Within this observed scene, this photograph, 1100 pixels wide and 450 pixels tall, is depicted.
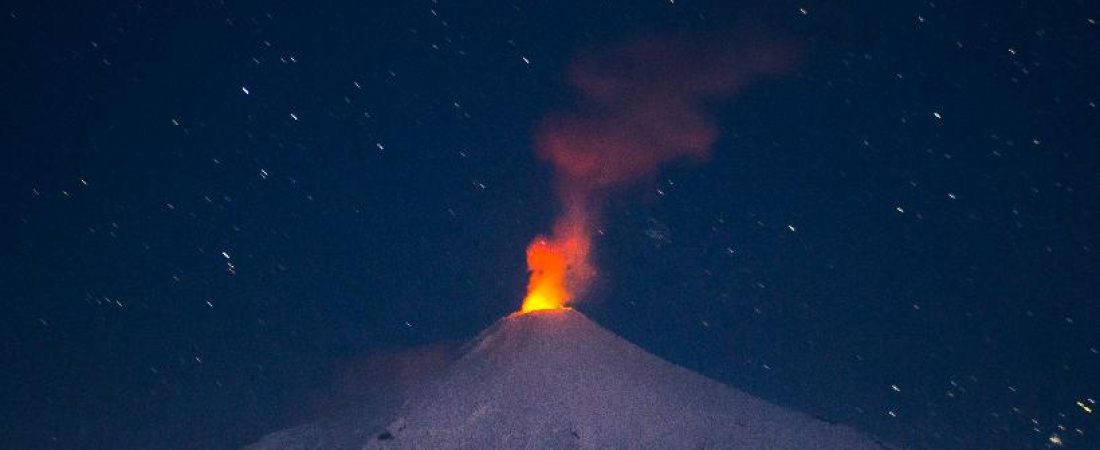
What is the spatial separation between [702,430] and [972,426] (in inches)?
571

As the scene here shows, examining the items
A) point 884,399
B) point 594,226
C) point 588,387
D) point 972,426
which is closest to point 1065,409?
point 972,426

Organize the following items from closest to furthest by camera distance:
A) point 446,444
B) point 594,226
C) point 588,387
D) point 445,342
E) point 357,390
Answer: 1. point 446,444
2. point 588,387
3. point 357,390
4. point 445,342
5. point 594,226

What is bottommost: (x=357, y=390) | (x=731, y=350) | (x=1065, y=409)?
(x=357, y=390)

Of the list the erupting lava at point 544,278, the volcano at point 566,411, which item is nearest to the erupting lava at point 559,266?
the erupting lava at point 544,278

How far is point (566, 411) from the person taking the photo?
848cm

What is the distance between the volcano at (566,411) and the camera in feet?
26.2

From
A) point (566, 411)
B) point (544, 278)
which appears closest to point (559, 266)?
point (544, 278)

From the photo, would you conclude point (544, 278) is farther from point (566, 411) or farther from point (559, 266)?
point (566, 411)

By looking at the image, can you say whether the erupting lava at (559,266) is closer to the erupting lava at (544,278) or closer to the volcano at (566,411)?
the erupting lava at (544,278)

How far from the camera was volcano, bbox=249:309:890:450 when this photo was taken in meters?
7.98

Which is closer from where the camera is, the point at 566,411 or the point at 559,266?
the point at 566,411

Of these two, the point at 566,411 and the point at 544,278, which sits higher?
the point at 566,411

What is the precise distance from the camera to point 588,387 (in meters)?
9.30

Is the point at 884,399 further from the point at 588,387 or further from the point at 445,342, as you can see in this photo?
the point at 445,342
